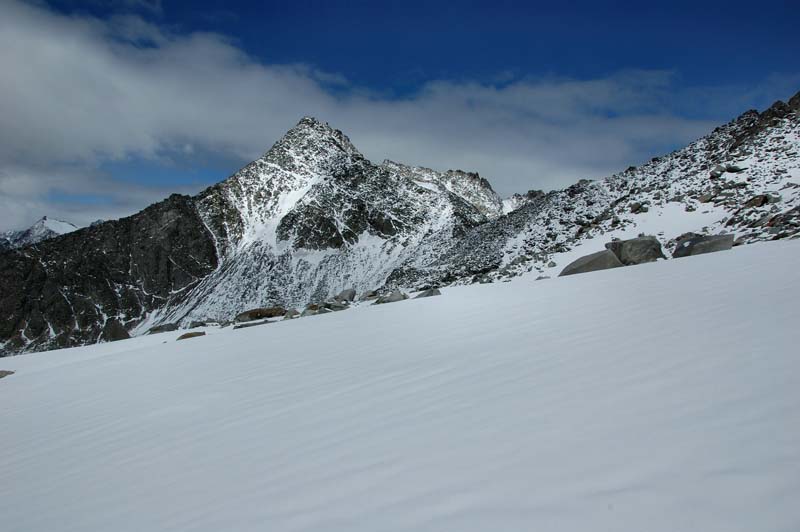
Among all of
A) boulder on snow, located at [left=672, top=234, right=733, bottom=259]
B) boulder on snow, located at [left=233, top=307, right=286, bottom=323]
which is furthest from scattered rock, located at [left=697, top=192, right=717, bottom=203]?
boulder on snow, located at [left=233, top=307, right=286, bottom=323]

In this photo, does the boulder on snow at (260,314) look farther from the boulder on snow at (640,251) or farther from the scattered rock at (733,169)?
the scattered rock at (733,169)

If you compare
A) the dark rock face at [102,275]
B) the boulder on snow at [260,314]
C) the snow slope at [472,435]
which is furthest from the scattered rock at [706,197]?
the dark rock face at [102,275]

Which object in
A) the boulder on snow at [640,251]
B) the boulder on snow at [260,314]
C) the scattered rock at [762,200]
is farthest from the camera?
the boulder on snow at [260,314]

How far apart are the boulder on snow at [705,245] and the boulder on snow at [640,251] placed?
1123mm

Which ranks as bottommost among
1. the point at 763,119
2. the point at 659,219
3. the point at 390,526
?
the point at 390,526

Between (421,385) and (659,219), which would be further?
(659,219)

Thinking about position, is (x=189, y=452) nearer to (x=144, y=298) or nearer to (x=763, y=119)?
(x=763, y=119)

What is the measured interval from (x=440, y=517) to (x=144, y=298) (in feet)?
397

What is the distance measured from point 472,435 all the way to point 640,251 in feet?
44.7

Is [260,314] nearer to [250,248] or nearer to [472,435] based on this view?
[472,435]

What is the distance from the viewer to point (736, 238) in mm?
13422

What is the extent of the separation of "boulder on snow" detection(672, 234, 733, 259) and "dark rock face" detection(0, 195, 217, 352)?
347ft

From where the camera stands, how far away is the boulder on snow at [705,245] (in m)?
11.2

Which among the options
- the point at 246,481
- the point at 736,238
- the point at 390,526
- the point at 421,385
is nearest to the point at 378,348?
the point at 421,385
